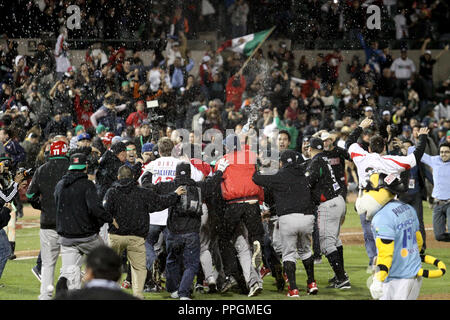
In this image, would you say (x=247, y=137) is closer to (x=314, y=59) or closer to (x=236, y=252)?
(x=236, y=252)

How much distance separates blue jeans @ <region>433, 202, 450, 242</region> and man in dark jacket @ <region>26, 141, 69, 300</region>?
6567 millimetres

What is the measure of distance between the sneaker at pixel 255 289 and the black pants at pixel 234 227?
380mm

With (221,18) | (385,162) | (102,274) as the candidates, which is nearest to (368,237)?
(385,162)

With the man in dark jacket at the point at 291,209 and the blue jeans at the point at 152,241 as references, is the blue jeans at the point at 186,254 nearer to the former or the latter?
the blue jeans at the point at 152,241

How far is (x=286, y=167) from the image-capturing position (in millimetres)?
10508

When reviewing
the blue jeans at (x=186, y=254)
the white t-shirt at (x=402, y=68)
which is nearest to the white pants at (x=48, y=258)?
the blue jeans at (x=186, y=254)

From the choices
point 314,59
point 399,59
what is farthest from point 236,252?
point 399,59

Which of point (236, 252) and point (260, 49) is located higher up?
point (260, 49)

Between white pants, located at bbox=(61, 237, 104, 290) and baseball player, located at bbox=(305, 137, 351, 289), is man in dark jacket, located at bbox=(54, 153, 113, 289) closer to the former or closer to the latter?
white pants, located at bbox=(61, 237, 104, 290)

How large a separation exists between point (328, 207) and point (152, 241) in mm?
2550

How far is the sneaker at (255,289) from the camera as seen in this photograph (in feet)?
34.4

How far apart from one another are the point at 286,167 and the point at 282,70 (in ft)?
47.6

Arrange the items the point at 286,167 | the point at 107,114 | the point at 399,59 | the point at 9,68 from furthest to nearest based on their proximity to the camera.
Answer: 1. the point at 399,59
2. the point at 9,68
3. the point at 107,114
4. the point at 286,167

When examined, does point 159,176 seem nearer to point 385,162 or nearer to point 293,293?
point 293,293
